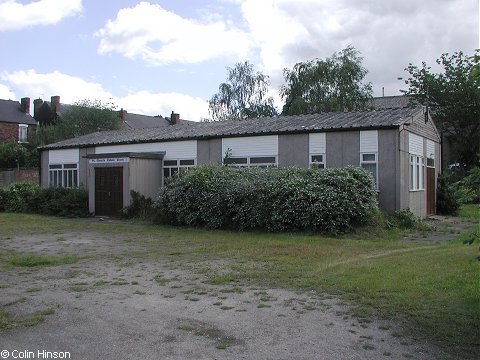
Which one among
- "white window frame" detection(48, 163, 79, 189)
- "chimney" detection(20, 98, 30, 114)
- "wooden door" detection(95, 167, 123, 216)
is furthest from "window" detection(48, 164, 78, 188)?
"chimney" detection(20, 98, 30, 114)

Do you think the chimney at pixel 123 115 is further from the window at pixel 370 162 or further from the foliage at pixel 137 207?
the window at pixel 370 162

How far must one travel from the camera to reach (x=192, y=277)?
29.6ft

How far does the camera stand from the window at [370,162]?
1873 cm

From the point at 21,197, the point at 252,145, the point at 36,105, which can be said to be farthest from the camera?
the point at 36,105

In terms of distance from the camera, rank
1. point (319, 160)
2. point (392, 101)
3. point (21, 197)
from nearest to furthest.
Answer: point (319, 160)
point (21, 197)
point (392, 101)

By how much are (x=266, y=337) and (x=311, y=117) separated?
1765cm

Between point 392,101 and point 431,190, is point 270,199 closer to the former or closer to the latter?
point 431,190

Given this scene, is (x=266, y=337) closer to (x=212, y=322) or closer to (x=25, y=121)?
(x=212, y=322)

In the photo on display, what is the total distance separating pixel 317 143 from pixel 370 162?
7.23ft

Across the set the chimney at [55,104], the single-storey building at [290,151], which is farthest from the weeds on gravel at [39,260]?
the chimney at [55,104]

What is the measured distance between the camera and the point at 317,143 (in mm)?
19938

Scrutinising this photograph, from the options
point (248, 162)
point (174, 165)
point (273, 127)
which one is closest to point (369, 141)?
point (273, 127)

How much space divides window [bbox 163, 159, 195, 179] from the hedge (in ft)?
12.4

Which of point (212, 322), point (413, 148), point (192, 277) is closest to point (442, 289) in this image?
point (212, 322)
